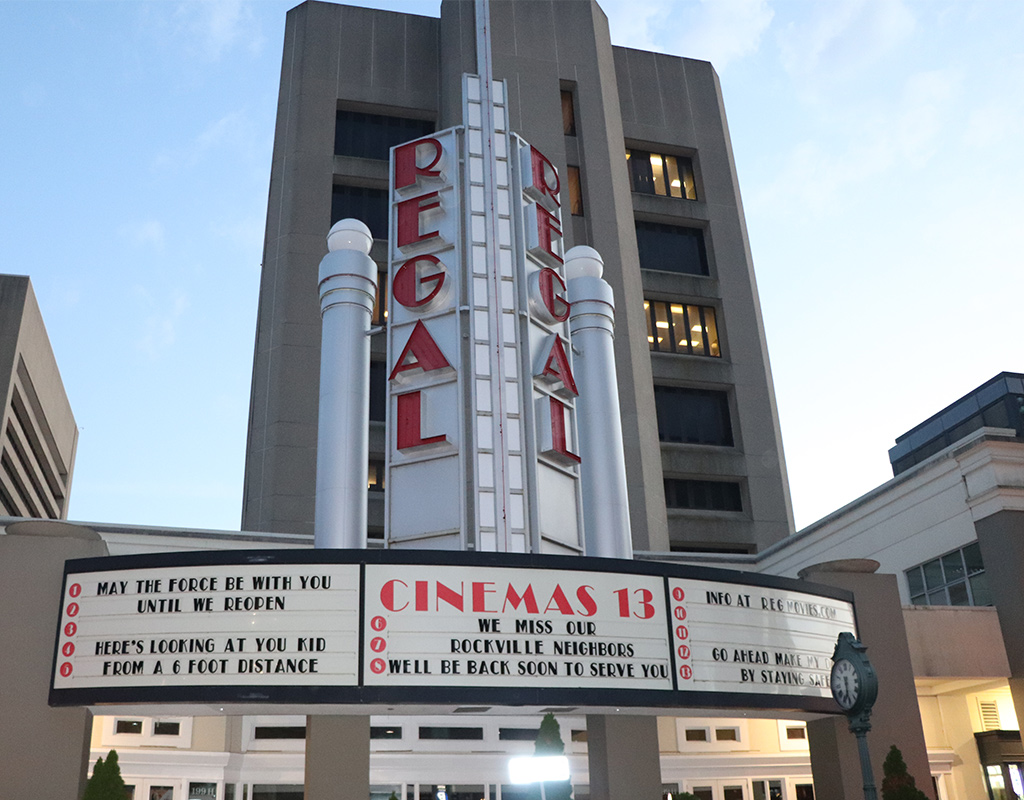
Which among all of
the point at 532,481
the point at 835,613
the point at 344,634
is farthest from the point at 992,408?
the point at 344,634

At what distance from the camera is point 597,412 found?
21.0 metres

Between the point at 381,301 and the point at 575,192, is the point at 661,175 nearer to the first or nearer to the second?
the point at 575,192

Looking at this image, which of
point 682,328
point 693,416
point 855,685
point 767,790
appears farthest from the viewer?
point 682,328

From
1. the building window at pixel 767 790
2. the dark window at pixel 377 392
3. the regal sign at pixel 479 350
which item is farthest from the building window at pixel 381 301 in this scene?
the building window at pixel 767 790

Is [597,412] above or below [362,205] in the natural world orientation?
below

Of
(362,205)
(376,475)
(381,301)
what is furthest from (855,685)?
(362,205)

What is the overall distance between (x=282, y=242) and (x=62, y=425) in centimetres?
5380

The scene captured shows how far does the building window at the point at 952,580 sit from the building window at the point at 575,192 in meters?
25.8

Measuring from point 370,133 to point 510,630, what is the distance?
3800 centimetres

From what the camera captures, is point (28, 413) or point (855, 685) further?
point (28, 413)

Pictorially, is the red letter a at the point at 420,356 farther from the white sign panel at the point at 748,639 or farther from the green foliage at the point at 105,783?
the green foliage at the point at 105,783

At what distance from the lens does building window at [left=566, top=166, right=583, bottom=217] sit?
1853 inches

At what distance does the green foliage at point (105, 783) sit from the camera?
14289 mm

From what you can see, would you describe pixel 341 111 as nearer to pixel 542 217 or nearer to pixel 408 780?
pixel 542 217
